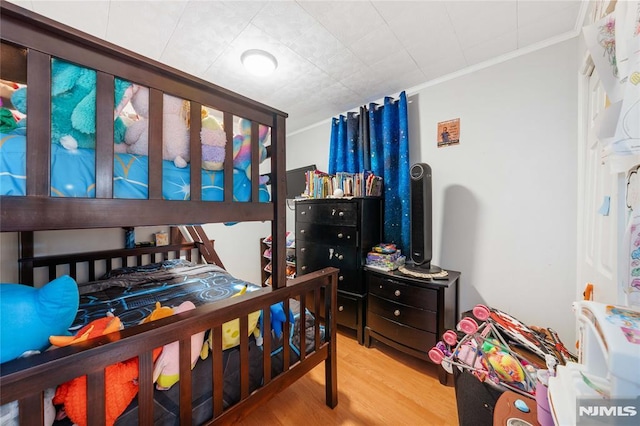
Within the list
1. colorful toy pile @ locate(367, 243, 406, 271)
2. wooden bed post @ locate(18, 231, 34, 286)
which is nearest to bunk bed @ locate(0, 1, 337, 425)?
colorful toy pile @ locate(367, 243, 406, 271)

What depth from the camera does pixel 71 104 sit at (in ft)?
2.12

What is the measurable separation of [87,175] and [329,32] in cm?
157

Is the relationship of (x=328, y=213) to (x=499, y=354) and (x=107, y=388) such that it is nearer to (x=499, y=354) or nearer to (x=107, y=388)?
(x=499, y=354)

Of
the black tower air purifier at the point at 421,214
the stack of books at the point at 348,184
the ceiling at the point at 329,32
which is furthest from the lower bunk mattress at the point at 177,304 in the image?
the ceiling at the point at 329,32

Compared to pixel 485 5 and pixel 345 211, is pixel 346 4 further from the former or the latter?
pixel 345 211

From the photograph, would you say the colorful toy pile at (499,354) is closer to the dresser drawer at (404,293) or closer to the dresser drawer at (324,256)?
the dresser drawer at (404,293)

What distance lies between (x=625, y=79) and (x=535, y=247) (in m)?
1.45

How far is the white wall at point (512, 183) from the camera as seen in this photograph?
5.10ft

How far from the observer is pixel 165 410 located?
2.63 ft

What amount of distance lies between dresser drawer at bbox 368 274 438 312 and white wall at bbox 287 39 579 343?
0.54 m

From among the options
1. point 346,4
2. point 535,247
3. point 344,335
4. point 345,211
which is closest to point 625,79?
point 346,4

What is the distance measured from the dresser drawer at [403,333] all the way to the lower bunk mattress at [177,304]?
0.81 metres

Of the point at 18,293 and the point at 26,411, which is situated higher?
the point at 18,293

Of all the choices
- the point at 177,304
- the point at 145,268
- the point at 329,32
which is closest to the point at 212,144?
the point at 177,304
